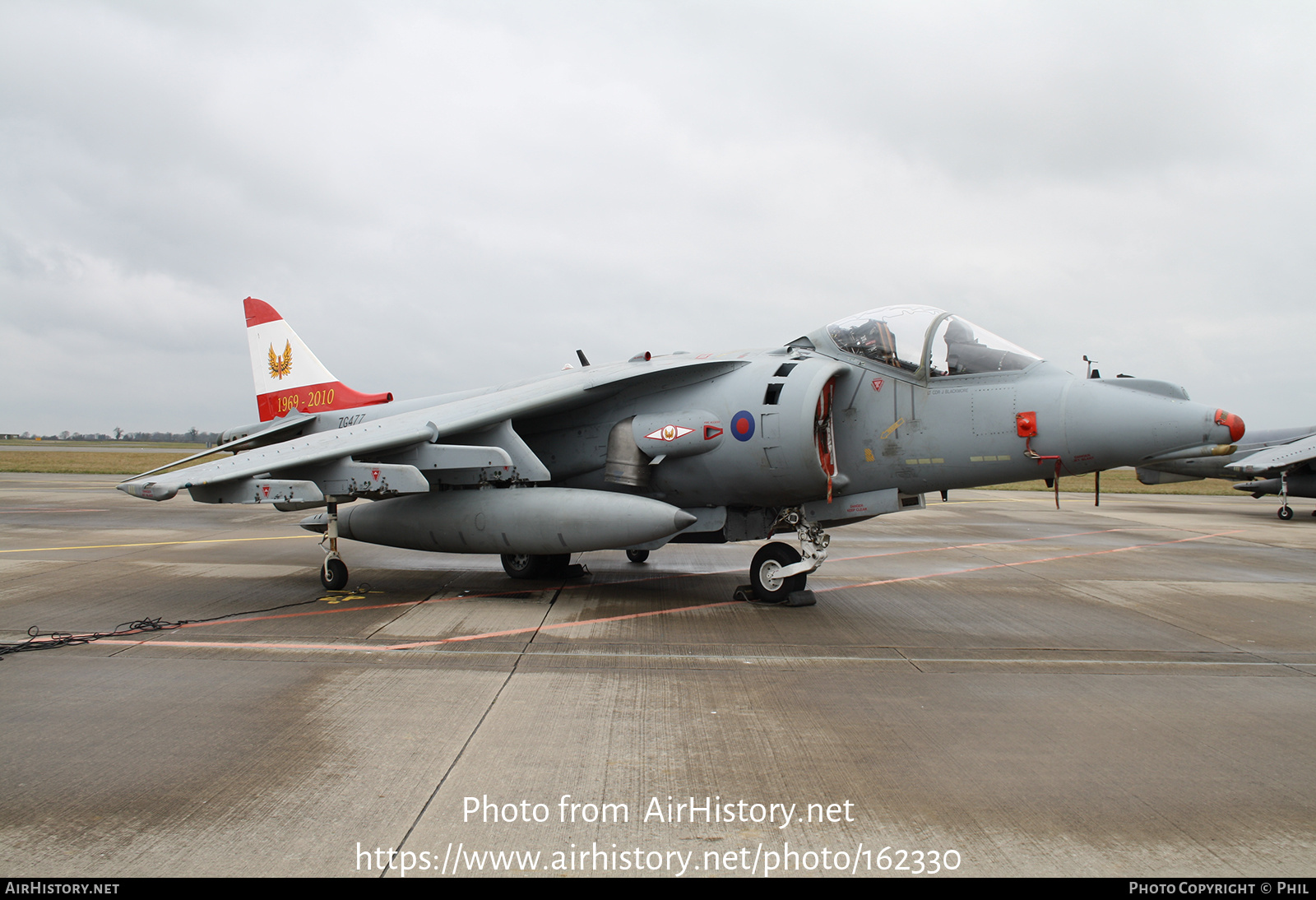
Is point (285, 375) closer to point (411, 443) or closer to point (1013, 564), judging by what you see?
point (411, 443)

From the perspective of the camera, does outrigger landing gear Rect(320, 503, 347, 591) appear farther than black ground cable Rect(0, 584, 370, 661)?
Yes

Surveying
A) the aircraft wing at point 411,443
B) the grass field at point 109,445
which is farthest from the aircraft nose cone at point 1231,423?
the grass field at point 109,445

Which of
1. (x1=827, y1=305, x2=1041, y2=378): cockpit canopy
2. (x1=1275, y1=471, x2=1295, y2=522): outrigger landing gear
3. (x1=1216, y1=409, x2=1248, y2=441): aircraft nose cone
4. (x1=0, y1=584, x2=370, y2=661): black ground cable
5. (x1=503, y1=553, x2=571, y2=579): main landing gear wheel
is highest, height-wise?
(x1=827, y1=305, x2=1041, y2=378): cockpit canopy

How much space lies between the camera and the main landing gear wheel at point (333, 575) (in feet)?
29.7

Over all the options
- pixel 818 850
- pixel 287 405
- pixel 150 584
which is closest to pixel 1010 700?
pixel 818 850

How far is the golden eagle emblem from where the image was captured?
12328 millimetres

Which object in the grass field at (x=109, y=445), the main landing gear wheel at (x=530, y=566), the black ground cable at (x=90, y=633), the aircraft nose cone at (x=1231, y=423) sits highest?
the grass field at (x=109, y=445)

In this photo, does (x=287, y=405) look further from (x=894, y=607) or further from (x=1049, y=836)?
(x=1049, y=836)

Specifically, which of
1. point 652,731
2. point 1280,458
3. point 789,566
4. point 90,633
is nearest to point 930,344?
point 789,566

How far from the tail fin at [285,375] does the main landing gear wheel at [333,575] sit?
11.9ft

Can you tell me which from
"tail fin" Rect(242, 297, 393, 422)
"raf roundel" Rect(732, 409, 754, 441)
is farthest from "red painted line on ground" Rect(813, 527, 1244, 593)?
"tail fin" Rect(242, 297, 393, 422)

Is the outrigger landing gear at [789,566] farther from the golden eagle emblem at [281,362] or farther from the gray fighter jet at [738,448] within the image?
the golden eagle emblem at [281,362]

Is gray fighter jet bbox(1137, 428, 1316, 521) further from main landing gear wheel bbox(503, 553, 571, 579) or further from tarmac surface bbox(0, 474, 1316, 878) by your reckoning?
main landing gear wheel bbox(503, 553, 571, 579)

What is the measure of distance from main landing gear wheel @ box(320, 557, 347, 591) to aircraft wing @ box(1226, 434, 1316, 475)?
22590 millimetres
